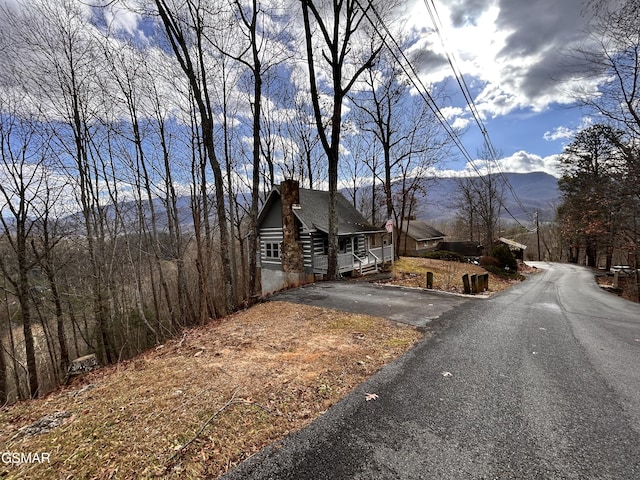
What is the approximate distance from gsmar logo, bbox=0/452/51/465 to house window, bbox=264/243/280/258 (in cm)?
1506

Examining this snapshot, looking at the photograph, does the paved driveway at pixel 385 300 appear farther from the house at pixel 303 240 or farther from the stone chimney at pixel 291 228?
the stone chimney at pixel 291 228

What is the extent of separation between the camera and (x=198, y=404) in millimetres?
2885

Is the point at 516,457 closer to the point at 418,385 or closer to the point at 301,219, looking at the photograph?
the point at 418,385

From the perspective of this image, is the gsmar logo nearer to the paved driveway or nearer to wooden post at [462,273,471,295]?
the paved driveway

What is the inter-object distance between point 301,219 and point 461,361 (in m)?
12.0

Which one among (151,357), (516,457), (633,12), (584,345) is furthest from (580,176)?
(151,357)

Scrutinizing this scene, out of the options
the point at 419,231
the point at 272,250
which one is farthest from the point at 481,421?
the point at 419,231

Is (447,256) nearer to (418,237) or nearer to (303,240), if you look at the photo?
(418,237)

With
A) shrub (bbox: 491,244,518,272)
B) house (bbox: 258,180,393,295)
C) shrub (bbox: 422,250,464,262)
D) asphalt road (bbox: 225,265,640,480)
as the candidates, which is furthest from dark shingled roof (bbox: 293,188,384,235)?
asphalt road (bbox: 225,265,640,480)

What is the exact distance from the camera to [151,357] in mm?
4711

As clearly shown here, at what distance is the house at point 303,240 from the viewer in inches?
604

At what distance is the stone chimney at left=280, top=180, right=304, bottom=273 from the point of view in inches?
613

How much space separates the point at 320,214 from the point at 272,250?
382 centimetres

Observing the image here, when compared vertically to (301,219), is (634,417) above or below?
below
